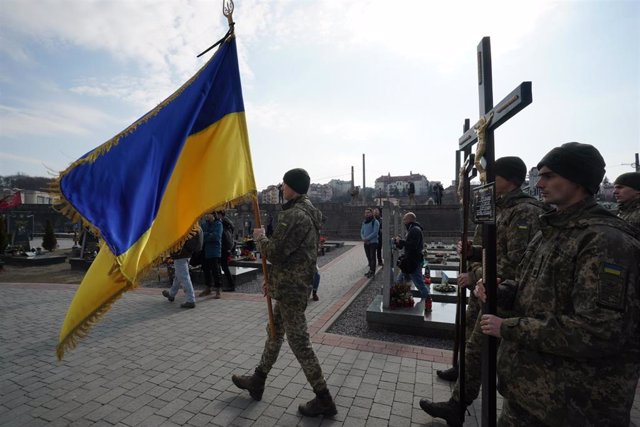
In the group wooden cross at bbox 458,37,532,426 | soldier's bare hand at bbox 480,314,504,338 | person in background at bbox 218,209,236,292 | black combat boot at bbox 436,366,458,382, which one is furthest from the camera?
person in background at bbox 218,209,236,292

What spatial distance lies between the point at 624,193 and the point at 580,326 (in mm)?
4219

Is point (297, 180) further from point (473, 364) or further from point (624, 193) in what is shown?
point (624, 193)

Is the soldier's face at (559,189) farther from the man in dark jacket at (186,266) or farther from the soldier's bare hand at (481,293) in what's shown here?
the man in dark jacket at (186,266)

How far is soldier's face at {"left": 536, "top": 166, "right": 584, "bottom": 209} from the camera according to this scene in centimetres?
163

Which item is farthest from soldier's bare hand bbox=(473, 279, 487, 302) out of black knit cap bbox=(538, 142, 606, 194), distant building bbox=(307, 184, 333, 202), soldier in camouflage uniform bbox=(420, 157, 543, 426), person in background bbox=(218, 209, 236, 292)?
distant building bbox=(307, 184, 333, 202)

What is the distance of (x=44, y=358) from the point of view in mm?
4461

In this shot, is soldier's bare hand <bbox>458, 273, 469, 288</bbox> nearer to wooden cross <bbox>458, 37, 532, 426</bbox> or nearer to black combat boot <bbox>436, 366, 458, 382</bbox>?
wooden cross <bbox>458, 37, 532, 426</bbox>

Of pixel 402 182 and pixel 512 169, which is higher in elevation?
pixel 402 182

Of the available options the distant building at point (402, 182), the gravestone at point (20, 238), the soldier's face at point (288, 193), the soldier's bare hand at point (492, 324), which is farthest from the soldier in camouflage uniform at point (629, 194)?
the distant building at point (402, 182)

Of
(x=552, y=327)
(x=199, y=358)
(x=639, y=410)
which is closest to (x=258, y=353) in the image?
(x=199, y=358)

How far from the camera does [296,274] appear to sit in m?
3.08

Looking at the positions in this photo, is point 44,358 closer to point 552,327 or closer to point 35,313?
point 35,313

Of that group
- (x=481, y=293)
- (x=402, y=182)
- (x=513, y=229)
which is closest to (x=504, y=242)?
(x=513, y=229)

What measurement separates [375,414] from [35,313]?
7117mm
